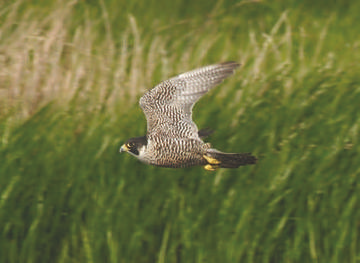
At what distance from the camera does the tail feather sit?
2564mm

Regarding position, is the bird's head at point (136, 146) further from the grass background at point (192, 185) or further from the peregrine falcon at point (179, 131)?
the grass background at point (192, 185)

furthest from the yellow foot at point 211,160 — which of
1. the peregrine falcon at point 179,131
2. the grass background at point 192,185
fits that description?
the grass background at point 192,185

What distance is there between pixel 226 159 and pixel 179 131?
0.26 meters

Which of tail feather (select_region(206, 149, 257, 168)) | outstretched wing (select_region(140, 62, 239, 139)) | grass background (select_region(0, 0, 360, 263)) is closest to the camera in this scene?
tail feather (select_region(206, 149, 257, 168))

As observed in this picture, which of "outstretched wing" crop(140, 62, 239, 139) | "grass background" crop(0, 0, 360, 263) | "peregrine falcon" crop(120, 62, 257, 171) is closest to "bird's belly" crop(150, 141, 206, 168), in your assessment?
"peregrine falcon" crop(120, 62, 257, 171)

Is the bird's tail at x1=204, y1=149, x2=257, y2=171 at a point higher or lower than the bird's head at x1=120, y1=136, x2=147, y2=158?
lower

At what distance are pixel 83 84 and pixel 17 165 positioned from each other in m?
0.83

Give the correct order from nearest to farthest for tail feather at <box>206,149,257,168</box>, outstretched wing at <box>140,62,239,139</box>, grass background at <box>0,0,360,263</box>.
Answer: tail feather at <box>206,149,257,168</box>, outstretched wing at <box>140,62,239,139</box>, grass background at <box>0,0,360,263</box>

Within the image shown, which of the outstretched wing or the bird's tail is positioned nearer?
the bird's tail

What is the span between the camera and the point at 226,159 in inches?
103

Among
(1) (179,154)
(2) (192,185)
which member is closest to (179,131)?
(1) (179,154)

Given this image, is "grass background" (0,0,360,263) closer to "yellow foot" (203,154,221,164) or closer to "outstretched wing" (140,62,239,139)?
"outstretched wing" (140,62,239,139)

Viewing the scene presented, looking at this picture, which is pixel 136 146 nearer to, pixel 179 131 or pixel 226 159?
pixel 179 131

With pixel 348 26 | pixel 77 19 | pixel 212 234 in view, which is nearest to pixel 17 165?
pixel 212 234
